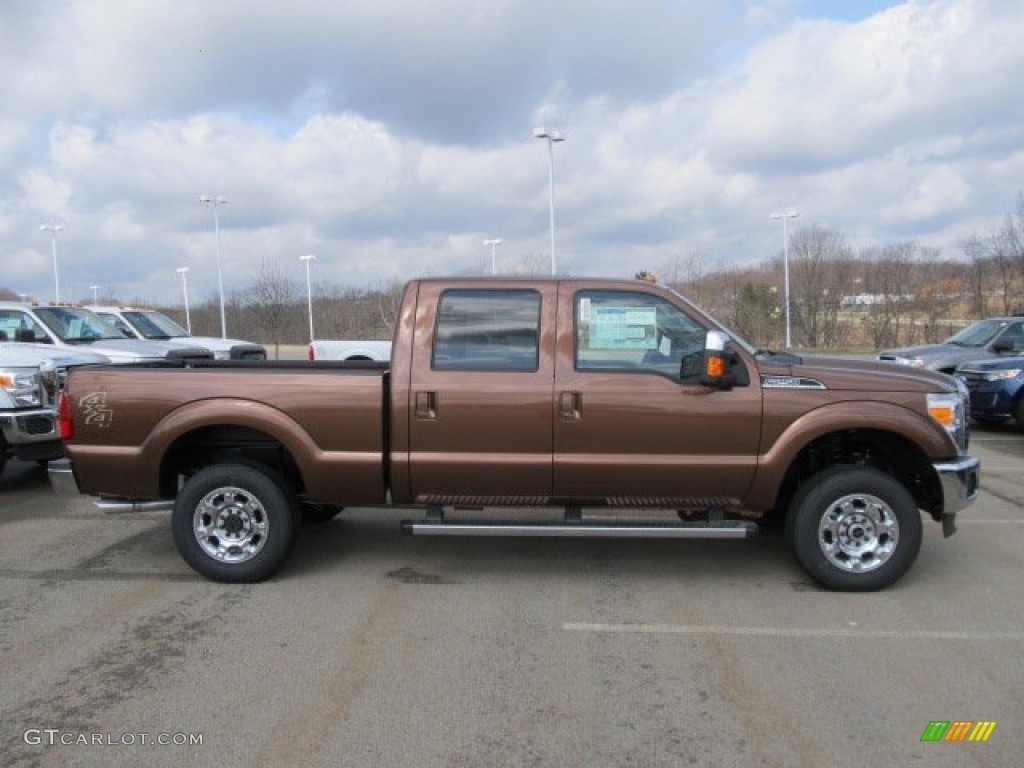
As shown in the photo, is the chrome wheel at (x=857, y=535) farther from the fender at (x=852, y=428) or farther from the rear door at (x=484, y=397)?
the rear door at (x=484, y=397)

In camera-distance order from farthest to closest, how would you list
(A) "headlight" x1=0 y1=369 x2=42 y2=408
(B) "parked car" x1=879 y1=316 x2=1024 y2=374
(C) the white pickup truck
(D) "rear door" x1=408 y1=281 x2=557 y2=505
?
(C) the white pickup truck < (B) "parked car" x1=879 y1=316 x2=1024 y2=374 < (A) "headlight" x1=0 y1=369 x2=42 y2=408 < (D) "rear door" x1=408 y1=281 x2=557 y2=505

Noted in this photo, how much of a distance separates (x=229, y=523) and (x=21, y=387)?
4200 mm

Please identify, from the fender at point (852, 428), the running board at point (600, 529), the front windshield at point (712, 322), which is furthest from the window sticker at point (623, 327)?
→ the running board at point (600, 529)

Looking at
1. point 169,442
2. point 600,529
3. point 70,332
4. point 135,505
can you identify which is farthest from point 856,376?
point 70,332

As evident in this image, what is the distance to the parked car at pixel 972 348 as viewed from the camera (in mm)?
13078

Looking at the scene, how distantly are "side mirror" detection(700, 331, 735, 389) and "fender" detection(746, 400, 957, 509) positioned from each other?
43cm

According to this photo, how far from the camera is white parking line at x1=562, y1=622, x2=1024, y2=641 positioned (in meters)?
4.41

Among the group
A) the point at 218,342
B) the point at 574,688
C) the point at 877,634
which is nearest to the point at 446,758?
the point at 574,688

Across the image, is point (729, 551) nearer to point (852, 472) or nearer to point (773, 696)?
point (852, 472)

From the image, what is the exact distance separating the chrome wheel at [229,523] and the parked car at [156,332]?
10.1 metres

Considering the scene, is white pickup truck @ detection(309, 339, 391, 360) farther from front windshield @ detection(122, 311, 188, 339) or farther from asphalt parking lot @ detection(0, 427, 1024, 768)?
asphalt parking lot @ detection(0, 427, 1024, 768)

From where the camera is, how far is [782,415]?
495 cm

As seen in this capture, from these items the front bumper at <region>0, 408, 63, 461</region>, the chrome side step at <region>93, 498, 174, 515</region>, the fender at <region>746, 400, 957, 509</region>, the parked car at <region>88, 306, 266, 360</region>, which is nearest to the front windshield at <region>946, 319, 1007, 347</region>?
the fender at <region>746, 400, 957, 509</region>

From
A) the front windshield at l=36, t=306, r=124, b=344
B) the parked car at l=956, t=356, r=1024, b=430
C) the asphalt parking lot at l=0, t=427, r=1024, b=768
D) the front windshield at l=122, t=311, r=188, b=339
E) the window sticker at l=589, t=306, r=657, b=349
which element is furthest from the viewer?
the front windshield at l=122, t=311, r=188, b=339
